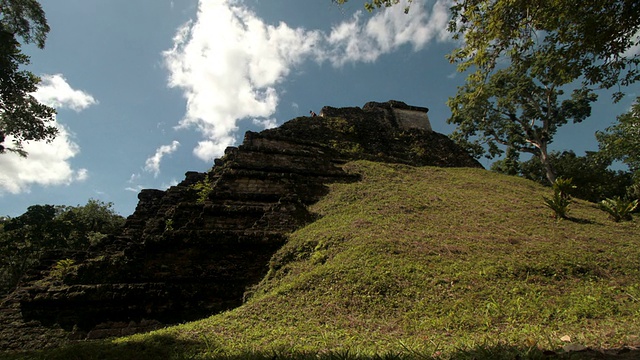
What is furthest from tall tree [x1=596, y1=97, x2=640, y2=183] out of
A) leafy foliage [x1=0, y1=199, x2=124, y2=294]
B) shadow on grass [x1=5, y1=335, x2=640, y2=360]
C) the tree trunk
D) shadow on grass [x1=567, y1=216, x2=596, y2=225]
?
leafy foliage [x1=0, y1=199, x2=124, y2=294]

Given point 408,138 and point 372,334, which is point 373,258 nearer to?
point 372,334

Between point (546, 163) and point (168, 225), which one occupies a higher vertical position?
point (546, 163)

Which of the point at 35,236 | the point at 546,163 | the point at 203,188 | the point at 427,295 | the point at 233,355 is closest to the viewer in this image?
the point at 233,355

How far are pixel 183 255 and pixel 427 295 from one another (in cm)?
433

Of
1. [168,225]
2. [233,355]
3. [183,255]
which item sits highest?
[168,225]

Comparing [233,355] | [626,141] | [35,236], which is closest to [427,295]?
[233,355]

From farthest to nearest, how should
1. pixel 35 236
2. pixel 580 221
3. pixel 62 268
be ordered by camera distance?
pixel 35 236, pixel 580 221, pixel 62 268

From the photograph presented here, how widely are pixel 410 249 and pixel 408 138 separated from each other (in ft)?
36.7

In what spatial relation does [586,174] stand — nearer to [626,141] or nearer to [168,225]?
[626,141]

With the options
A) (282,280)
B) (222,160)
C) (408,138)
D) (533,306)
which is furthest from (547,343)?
(408,138)

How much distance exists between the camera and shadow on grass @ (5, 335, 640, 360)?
2.29 meters

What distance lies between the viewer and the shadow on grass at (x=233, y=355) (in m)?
2.29

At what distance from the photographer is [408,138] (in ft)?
52.3

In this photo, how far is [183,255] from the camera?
6.00 metres
